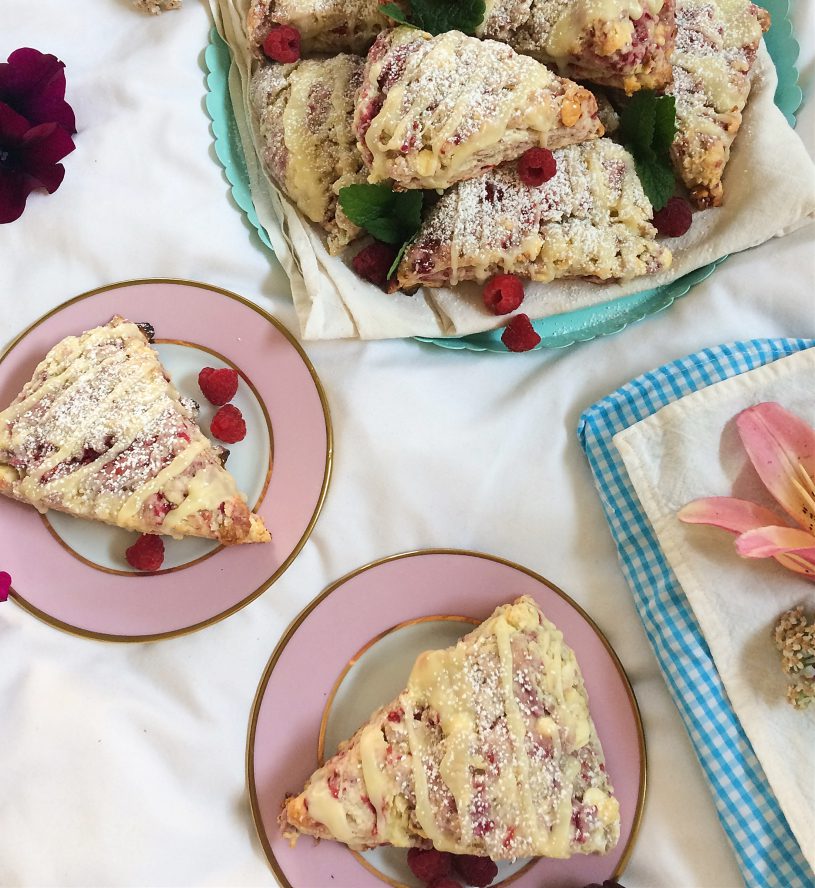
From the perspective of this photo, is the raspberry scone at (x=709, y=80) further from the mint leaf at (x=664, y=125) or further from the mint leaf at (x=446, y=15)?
the mint leaf at (x=446, y=15)

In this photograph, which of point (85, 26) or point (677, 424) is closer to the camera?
point (677, 424)

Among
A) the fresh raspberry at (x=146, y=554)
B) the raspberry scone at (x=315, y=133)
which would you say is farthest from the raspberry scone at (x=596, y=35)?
the fresh raspberry at (x=146, y=554)

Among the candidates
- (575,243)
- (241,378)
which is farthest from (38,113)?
(575,243)

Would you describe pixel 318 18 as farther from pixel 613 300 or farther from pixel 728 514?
pixel 728 514

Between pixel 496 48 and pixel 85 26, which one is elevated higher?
pixel 496 48

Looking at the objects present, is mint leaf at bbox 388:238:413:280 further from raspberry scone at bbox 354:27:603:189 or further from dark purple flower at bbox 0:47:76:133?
dark purple flower at bbox 0:47:76:133

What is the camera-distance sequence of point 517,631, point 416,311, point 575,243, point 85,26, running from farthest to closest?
point 85,26 → point 416,311 → point 575,243 → point 517,631

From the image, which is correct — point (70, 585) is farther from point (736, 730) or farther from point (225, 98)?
point (736, 730)

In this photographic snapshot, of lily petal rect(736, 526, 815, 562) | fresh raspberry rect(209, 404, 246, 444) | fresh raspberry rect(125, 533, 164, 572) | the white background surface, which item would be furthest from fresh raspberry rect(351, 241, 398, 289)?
lily petal rect(736, 526, 815, 562)
